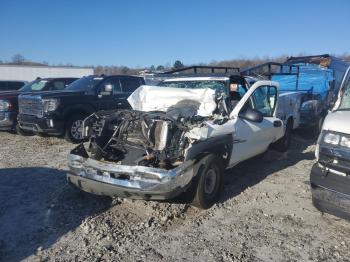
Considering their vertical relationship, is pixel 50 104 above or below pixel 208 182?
above

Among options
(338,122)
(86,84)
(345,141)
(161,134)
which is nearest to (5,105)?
(86,84)

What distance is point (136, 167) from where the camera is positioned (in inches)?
178

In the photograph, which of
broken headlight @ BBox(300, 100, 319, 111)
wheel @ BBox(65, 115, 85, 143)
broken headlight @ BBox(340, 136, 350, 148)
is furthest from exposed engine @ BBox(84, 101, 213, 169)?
broken headlight @ BBox(300, 100, 319, 111)

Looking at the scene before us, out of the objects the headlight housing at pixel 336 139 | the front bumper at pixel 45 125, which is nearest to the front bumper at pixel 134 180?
the headlight housing at pixel 336 139

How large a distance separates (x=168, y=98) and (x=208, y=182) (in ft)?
5.26

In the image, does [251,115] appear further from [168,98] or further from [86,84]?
[86,84]

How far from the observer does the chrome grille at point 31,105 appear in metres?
9.26

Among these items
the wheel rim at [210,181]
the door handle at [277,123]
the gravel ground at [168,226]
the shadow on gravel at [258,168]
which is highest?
the door handle at [277,123]

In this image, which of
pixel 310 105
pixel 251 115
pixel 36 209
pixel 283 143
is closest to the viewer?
pixel 36 209

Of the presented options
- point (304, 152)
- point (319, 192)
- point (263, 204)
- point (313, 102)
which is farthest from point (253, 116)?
point (313, 102)

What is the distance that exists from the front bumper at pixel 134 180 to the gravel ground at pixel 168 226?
0.39 m

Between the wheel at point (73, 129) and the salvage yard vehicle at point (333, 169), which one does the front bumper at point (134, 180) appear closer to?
the salvage yard vehicle at point (333, 169)

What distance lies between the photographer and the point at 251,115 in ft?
18.9

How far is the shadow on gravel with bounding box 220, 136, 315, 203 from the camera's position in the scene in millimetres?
6020
